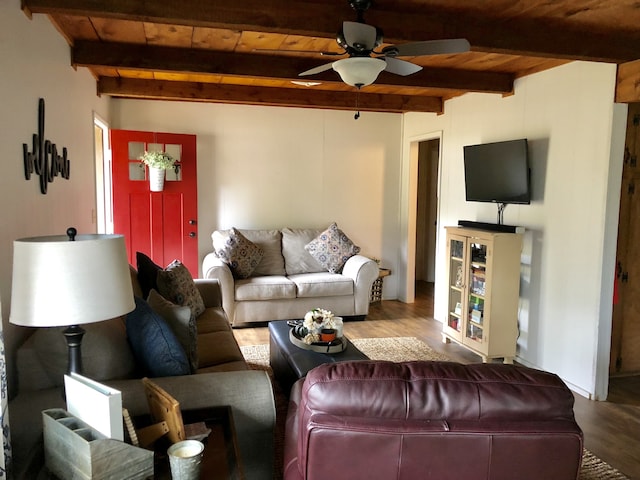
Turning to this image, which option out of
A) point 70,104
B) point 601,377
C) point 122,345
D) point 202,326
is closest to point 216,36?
point 70,104

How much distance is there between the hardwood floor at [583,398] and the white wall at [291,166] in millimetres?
786

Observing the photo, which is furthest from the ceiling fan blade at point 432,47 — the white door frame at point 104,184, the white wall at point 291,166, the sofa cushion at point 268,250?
the white door frame at point 104,184

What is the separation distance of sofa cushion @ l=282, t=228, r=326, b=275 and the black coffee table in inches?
82.4

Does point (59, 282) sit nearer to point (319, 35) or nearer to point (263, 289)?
point (319, 35)

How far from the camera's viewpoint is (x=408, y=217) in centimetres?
619

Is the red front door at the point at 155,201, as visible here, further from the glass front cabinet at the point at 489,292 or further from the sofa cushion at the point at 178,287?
the glass front cabinet at the point at 489,292

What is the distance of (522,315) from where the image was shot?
4164mm

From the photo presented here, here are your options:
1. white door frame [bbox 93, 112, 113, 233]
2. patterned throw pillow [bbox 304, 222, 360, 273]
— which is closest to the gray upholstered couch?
white door frame [bbox 93, 112, 113, 233]

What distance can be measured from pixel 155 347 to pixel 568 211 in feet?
10.1

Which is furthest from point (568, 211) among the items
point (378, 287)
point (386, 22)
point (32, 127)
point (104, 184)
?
point (104, 184)

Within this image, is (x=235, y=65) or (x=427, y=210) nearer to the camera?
(x=235, y=65)

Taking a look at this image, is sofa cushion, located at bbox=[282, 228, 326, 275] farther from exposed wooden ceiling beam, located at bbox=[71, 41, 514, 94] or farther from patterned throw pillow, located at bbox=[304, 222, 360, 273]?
exposed wooden ceiling beam, located at bbox=[71, 41, 514, 94]

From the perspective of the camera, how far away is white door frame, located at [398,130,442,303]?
6.11 meters

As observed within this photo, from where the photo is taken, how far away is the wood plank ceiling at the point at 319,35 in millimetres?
2596
